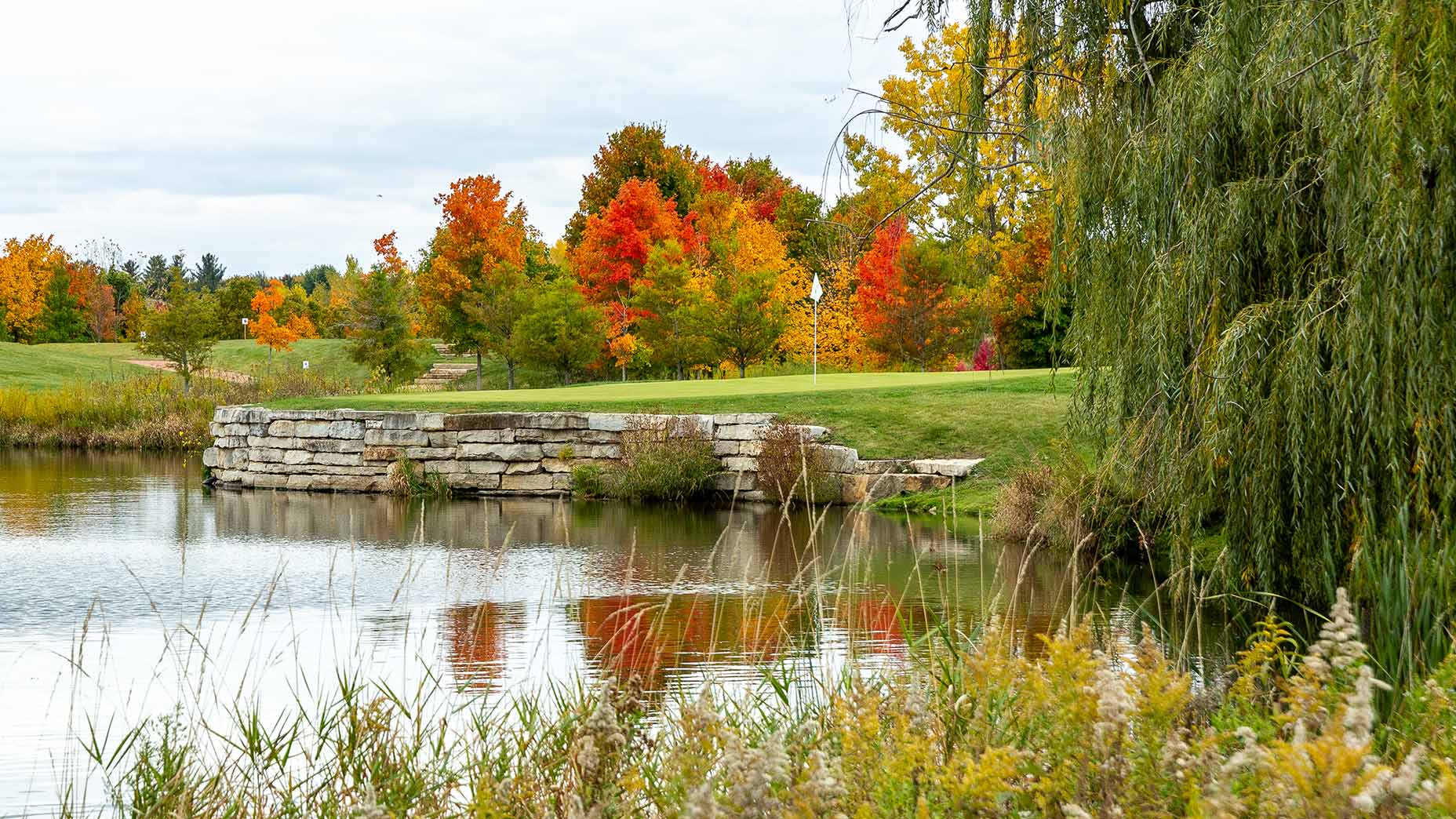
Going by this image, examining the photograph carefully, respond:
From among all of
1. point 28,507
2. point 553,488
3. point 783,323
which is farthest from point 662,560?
point 783,323

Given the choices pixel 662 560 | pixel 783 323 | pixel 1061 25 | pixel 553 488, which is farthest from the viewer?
pixel 783 323

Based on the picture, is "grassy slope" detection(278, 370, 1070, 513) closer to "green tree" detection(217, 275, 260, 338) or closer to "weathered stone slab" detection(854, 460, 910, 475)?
"weathered stone slab" detection(854, 460, 910, 475)

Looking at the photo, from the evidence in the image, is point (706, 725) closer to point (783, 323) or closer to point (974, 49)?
point (974, 49)

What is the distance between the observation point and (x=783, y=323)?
81.0 feet

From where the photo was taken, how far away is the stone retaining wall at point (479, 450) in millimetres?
14352

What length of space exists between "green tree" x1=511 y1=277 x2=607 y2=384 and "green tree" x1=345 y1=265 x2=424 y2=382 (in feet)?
13.2

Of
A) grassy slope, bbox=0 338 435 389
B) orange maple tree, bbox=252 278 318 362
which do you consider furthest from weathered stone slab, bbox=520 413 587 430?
orange maple tree, bbox=252 278 318 362

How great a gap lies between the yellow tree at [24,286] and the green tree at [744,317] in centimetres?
2847

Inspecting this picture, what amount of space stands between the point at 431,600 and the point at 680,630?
2138 mm

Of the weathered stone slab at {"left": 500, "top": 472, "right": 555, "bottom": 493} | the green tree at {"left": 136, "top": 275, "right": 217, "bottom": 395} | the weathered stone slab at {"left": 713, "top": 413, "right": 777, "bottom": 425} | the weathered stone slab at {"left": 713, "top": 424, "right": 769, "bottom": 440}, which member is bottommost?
the weathered stone slab at {"left": 500, "top": 472, "right": 555, "bottom": 493}

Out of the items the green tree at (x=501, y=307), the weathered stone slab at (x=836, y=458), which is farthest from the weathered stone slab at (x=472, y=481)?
the green tree at (x=501, y=307)

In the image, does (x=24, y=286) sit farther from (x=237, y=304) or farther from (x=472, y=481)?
(x=472, y=481)

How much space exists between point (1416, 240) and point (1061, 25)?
306cm

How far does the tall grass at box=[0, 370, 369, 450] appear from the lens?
2228cm
